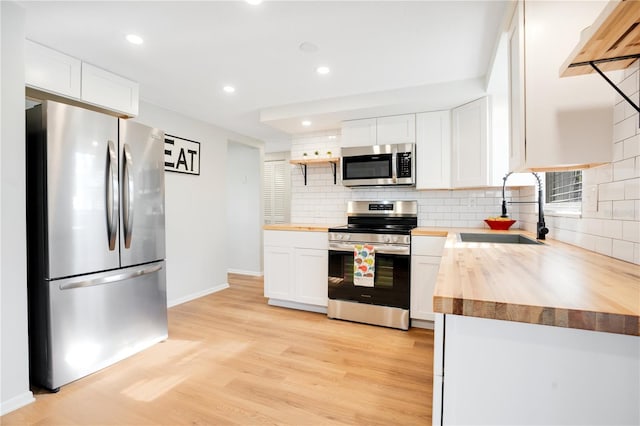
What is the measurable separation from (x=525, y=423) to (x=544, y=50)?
4.97 feet

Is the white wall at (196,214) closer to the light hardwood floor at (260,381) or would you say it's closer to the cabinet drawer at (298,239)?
the light hardwood floor at (260,381)

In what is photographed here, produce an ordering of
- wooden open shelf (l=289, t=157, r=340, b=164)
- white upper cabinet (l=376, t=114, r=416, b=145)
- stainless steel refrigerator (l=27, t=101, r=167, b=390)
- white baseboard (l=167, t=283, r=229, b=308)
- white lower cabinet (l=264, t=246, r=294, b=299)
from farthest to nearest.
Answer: wooden open shelf (l=289, t=157, r=340, b=164) → white baseboard (l=167, t=283, r=229, b=308) → white lower cabinet (l=264, t=246, r=294, b=299) → white upper cabinet (l=376, t=114, r=416, b=145) → stainless steel refrigerator (l=27, t=101, r=167, b=390)

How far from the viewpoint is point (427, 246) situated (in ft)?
9.66

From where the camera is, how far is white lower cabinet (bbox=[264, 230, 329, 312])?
3430mm

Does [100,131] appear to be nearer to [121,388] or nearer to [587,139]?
[121,388]

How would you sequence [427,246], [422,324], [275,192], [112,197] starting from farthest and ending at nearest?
[275,192] → [422,324] → [427,246] → [112,197]

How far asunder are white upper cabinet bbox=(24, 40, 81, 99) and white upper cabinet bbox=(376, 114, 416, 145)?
8.95 feet

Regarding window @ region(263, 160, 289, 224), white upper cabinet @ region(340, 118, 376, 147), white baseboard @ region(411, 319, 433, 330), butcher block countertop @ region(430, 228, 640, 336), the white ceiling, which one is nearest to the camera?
butcher block countertop @ region(430, 228, 640, 336)

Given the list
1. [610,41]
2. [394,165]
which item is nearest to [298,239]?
[394,165]

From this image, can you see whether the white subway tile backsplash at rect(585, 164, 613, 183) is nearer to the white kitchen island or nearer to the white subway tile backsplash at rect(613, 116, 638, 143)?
the white subway tile backsplash at rect(613, 116, 638, 143)

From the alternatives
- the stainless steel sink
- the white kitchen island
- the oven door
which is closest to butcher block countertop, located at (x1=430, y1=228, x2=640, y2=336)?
the white kitchen island

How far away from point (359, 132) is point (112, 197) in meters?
2.46

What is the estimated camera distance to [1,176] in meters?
1.76

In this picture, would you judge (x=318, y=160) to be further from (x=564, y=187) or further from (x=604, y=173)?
(x=604, y=173)
